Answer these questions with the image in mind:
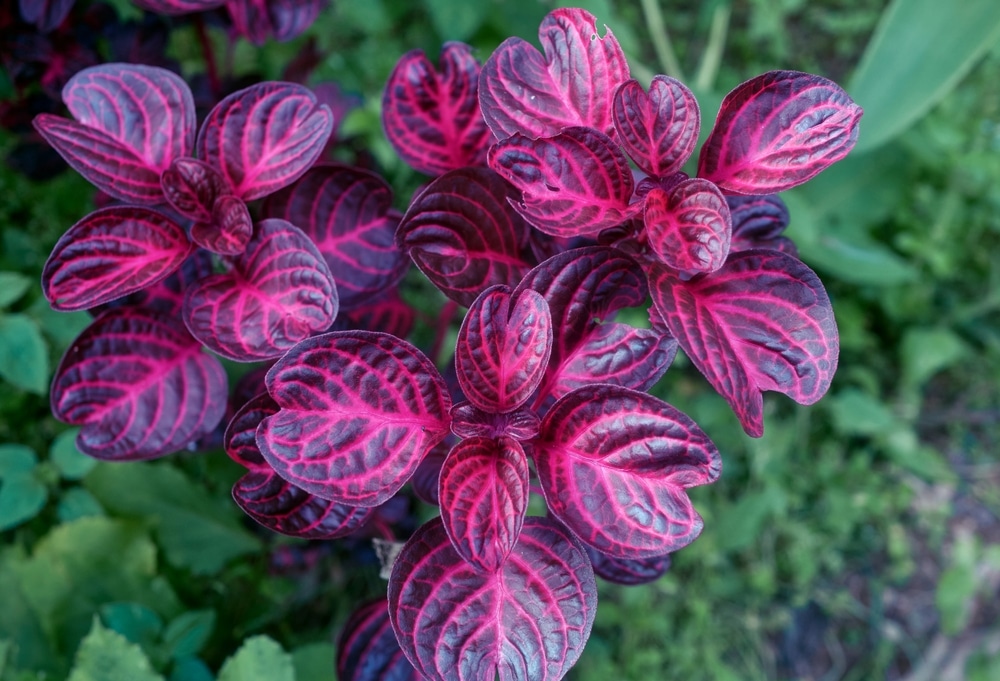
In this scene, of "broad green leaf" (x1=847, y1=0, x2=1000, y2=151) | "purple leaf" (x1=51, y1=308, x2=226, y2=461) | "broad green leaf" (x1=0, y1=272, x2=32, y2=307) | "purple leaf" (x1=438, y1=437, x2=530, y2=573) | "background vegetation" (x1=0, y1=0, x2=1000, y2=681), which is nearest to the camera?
"purple leaf" (x1=438, y1=437, x2=530, y2=573)

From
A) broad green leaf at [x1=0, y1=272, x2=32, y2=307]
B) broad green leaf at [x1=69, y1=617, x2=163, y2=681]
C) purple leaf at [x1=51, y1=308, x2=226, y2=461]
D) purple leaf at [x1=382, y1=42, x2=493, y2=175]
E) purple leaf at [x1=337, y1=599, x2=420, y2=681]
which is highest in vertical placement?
purple leaf at [x1=382, y1=42, x2=493, y2=175]

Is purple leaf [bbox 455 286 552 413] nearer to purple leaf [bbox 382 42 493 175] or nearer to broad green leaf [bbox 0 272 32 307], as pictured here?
purple leaf [bbox 382 42 493 175]

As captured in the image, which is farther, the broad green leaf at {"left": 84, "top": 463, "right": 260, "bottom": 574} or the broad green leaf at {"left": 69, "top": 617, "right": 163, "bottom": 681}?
the broad green leaf at {"left": 84, "top": 463, "right": 260, "bottom": 574}

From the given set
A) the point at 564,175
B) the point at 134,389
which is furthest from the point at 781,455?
the point at 134,389

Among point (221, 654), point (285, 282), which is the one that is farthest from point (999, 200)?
point (221, 654)

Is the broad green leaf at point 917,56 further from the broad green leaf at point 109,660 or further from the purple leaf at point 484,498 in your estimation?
the broad green leaf at point 109,660

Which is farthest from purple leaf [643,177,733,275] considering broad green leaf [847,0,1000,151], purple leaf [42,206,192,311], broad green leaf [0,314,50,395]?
broad green leaf [847,0,1000,151]

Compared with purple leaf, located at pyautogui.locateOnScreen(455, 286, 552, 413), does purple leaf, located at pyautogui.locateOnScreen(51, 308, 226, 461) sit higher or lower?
lower
